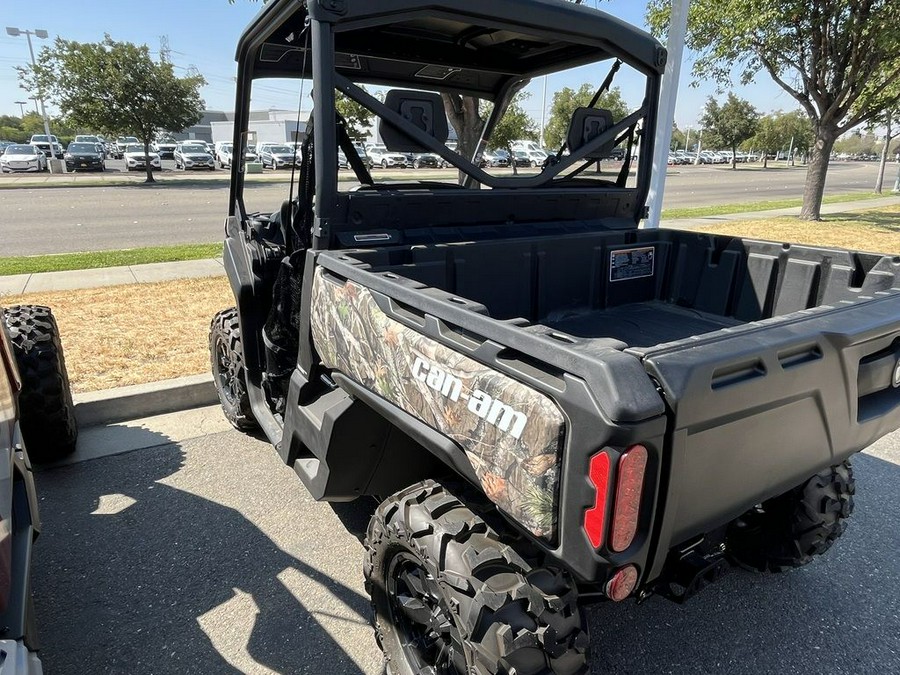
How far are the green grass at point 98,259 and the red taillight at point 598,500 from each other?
339 inches

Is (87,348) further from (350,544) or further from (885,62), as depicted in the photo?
(885,62)

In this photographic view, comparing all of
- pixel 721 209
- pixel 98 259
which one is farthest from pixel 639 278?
pixel 721 209

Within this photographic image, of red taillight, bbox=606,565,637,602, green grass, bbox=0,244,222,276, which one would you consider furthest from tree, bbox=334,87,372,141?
green grass, bbox=0,244,222,276

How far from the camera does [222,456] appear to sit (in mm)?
3828

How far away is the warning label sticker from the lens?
3.39m

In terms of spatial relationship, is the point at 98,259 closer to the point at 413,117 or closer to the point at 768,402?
the point at 413,117

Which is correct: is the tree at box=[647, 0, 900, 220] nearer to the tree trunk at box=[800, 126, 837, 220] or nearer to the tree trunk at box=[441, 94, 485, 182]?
the tree trunk at box=[800, 126, 837, 220]

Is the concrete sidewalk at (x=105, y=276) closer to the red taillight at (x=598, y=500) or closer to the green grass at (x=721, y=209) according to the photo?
the red taillight at (x=598, y=500)

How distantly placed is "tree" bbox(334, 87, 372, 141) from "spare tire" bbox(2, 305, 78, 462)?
212 cm

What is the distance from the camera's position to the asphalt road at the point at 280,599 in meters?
2.37

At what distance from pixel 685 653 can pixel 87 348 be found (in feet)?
16.0

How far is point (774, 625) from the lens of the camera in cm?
256

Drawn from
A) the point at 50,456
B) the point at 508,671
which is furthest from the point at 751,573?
the point at 50,456

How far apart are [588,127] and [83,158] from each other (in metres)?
35.1
